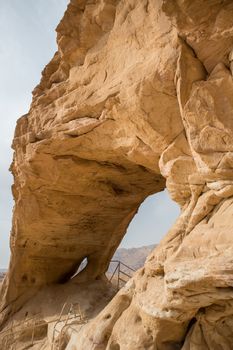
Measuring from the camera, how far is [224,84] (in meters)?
3.96

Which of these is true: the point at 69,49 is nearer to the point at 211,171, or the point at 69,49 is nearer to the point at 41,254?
the point at 211,171

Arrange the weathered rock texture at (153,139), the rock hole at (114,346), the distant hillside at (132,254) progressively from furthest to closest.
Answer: the distant hillside at (132,254), the rock hole at (114,346), the weathered rock texture at (153,139)

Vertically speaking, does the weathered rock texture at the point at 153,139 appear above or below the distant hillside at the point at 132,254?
above

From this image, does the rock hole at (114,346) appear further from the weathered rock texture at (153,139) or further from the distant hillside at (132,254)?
the distant hillside at (132,254)

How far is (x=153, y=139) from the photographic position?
536cm

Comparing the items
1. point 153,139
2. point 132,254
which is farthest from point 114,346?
point 132,254

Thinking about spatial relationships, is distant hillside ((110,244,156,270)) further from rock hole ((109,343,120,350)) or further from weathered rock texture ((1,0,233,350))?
rock hole ((109,343,120,350))

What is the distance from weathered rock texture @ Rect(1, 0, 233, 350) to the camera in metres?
3.97

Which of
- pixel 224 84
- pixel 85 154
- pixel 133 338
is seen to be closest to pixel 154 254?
pixel 133 338

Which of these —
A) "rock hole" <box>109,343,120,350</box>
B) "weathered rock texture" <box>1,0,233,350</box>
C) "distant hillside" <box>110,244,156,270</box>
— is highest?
"weathered rock texture" <box>1,0,233,350</box>

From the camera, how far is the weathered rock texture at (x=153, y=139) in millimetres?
3973

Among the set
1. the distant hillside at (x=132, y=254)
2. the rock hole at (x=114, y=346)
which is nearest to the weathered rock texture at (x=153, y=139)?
the rock hole at (x=114, y=346)

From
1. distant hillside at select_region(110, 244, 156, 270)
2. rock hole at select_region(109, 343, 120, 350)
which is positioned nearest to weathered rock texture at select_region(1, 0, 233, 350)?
rock hole at select_region(109, 343, 120, 350)

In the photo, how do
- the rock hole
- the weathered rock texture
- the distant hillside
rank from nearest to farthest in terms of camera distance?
1. the weathered rock texture
2. the rock hole
3. the distant hillside
